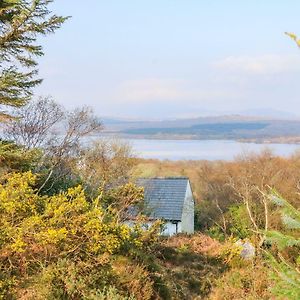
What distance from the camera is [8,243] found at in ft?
26.9

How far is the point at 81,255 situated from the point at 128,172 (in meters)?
15.3

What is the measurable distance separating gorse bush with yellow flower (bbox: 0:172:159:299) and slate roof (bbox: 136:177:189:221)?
647 inches

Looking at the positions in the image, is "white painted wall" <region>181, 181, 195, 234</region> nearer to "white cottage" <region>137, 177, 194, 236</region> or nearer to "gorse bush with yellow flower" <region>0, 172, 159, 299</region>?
"white cottage" <region>137, 177, 194, 236</region>

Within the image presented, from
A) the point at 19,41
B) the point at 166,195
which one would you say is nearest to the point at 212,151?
the point at 166,195

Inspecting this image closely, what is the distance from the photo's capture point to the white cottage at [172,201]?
25.7m

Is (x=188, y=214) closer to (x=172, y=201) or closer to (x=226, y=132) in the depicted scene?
(x=172, y=201)

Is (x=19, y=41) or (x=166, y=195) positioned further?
(x=166, y=195)

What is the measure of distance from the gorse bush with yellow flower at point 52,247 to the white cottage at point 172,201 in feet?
53.7

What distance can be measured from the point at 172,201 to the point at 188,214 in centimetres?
163

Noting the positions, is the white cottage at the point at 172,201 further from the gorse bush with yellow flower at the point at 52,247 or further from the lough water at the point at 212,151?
the gorse bush with yellow flower at the point at 52,247

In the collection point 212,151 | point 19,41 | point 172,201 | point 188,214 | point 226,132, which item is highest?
point 19,41

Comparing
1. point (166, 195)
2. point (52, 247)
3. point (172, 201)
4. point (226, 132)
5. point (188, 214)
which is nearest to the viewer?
point (52, 247)

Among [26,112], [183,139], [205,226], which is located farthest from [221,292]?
[183,139]

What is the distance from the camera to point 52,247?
874 cm
